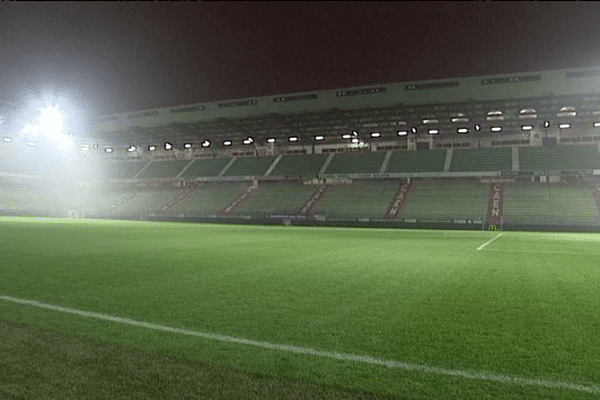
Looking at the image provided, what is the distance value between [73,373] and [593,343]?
536 cm

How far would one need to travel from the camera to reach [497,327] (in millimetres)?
4973

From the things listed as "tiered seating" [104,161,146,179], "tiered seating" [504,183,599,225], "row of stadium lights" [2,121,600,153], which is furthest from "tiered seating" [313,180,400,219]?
"tiered seating" [104,161,146,179]

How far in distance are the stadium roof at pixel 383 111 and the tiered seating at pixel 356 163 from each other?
120 inches

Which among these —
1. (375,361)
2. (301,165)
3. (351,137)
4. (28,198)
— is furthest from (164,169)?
(375,361)

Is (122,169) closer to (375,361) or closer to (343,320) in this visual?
(343,320)

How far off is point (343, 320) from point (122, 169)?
6398 centimetres

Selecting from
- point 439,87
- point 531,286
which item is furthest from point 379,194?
point 531,286

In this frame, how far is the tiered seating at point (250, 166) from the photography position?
5208 cm

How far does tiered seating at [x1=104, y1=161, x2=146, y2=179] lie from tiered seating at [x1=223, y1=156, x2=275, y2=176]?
56.6 feet

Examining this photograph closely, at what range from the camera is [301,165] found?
51000 millimetres


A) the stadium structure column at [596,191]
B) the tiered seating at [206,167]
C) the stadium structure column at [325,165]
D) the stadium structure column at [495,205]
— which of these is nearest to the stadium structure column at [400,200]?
the stadium structure column at [495,205]

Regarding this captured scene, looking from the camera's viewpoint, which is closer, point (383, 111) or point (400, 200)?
point (383, 111)

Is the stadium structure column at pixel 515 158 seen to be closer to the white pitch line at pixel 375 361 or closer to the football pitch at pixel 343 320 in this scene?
the football pitch at pixel 343 320

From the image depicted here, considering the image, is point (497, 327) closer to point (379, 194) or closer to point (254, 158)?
point (379, 194)
